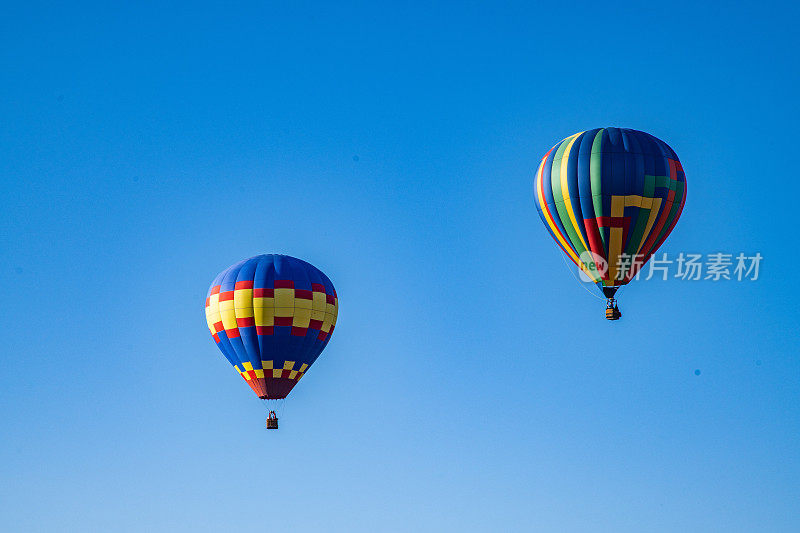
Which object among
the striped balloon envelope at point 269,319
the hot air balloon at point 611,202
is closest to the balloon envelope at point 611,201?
the hot air balloon at point 611,202

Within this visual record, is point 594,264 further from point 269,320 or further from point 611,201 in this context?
point 269,320

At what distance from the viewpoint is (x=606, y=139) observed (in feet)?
164

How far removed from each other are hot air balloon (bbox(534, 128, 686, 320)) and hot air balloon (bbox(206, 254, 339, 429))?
9993mm

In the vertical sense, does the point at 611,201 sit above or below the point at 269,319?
above

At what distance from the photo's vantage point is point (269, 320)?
54938 mm

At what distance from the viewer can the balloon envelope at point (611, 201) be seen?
49.3m

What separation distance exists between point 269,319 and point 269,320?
0.11ft

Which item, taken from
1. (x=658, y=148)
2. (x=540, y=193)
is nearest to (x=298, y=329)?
(x=540, y=193)

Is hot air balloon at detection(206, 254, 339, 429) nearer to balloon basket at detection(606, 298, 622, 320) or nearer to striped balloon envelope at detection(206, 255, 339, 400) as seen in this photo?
striped balloon envelope at detection(206, 255, 339, 400)

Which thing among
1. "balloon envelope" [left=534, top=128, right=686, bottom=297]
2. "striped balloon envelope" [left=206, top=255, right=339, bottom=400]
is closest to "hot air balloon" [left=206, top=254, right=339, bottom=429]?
"striped balloon envelope" [left=206, top=255, right=339, bottom=400]

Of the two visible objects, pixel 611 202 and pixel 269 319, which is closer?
pixel 611 202

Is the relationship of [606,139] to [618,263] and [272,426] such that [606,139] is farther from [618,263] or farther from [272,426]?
[272,426]

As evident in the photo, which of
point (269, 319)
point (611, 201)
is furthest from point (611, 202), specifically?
point (269, 319)

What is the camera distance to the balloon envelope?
49.3 meters
